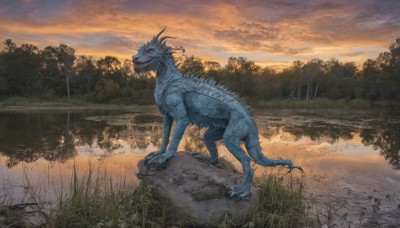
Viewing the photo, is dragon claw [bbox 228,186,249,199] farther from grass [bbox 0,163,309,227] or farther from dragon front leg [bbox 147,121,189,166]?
dragon front leg [bbox 147,121,189,166]

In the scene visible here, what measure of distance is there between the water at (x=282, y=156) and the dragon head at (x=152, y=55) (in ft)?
6.94

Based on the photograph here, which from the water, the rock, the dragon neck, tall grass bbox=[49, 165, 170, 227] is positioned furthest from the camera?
the water

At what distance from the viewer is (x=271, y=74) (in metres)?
49.9

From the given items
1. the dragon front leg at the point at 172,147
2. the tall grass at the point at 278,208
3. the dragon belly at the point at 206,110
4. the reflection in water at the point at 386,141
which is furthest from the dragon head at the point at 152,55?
the reflection in water at the point at 386,141

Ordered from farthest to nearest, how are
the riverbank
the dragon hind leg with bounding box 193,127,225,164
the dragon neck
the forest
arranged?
1. the forest
2. the riverbank
3. the dragon hind leg with bounding box 193,127,225,164
4. the dragon neck

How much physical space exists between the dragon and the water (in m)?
1.54

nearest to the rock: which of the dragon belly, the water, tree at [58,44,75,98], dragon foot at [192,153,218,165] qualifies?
dragon foot at [192,153,218,165]

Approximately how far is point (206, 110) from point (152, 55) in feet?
4.33

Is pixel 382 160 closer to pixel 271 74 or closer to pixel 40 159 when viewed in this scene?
pixel 40 159

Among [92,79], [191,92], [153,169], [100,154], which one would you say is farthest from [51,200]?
[92,79]

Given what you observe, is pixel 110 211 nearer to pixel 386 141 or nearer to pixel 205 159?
pixel 205 159

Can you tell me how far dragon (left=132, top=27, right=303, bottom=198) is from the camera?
→ 5.28 m

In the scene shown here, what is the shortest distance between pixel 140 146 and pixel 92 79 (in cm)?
4013

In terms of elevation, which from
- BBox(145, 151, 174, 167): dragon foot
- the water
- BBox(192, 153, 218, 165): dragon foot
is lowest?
the water
